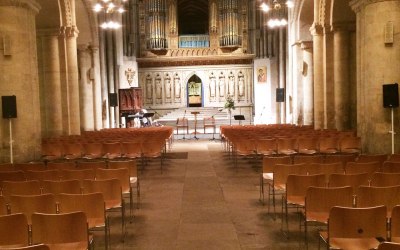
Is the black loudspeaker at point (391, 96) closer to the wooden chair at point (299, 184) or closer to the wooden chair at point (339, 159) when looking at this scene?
the wooden chair at point (339, 159)

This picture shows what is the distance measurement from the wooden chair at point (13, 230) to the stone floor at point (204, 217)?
5.49ft

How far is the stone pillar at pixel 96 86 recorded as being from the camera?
79.9 ft

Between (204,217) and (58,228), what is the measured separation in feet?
10.3

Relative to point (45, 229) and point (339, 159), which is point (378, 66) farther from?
point (45, 229)

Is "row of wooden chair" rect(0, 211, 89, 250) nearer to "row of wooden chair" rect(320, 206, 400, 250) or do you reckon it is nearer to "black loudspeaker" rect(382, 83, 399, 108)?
"row of wooden chair" rect(320, 206, 400, 250)

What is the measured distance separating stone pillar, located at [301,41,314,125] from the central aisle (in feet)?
35.8

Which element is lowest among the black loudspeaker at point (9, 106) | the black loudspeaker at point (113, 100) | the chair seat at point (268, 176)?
the chair seat at point (268, 176)

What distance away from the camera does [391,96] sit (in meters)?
11.2

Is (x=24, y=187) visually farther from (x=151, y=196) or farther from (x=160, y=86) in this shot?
(x=160, y=86)

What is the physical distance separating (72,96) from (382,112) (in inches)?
513

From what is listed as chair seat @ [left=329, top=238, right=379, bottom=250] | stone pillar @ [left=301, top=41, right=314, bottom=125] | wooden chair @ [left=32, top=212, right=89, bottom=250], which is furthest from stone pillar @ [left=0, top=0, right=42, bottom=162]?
stone pillar @ [left=301, top=41, right=314, bottom=125]

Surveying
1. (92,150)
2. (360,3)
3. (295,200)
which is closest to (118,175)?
(295,200)

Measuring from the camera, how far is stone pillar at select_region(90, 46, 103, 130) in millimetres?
24359

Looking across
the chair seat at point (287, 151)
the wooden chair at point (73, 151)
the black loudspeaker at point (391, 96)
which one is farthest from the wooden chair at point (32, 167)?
the black loudspeaker at point (391, 96)
